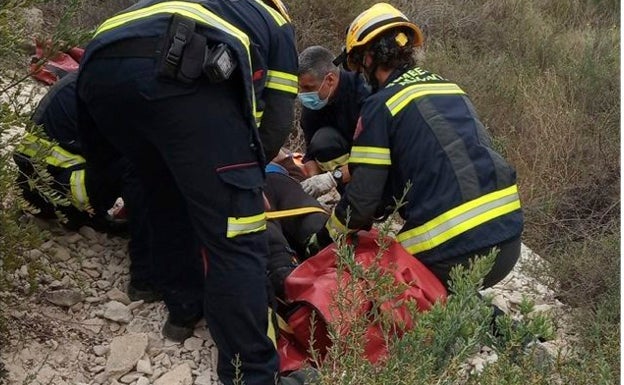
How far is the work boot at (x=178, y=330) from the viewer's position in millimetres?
3088

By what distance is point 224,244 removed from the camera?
2.59m

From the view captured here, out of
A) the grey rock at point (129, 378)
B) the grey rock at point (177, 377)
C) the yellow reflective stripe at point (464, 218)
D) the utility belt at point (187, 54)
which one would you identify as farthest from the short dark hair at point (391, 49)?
the grey rock at point (129, 378)

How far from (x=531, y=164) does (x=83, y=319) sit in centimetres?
340

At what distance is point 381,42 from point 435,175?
660 millimetres

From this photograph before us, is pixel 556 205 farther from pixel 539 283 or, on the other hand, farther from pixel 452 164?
pixel 452 164

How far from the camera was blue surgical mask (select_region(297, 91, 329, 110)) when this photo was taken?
14.0ft

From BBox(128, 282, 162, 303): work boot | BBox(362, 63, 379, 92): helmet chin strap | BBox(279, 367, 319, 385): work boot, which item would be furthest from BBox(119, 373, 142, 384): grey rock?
BBox(362, 63, 379, 92): helmet chin strap

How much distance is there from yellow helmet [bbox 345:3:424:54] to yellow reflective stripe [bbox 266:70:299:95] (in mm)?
566

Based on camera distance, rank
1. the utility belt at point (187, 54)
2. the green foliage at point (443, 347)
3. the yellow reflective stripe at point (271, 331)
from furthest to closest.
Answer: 1. the yellow reflective stripe at point (271, 331)
2. the utility belt at point (187, 54)
3. the green foliage at point (443, 347)

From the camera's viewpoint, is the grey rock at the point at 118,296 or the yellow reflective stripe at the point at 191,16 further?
the grey rock at the point at 118,296

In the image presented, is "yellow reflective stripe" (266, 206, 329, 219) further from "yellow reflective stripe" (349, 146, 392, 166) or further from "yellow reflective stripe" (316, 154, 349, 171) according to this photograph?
"yellow reflective stripe" (316, 154, 349, 171)

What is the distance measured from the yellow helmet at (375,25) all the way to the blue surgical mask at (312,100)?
3.05 feet

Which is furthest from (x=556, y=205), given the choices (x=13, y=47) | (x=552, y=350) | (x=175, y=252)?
(x=13, y=47)

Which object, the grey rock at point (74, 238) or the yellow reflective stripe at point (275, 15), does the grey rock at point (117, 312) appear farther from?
the yellow reflective stripe at point (275, 15)
